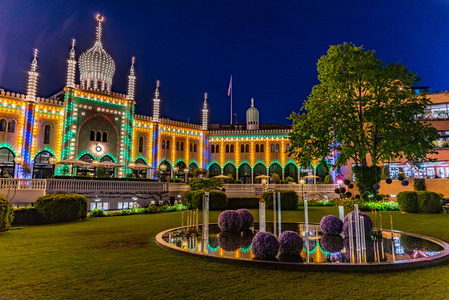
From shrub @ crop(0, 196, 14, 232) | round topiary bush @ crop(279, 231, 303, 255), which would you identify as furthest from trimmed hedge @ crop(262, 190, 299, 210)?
shrub @ crop(0, 196, 14, 232)

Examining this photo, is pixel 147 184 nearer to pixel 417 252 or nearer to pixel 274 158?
pixel 417 252

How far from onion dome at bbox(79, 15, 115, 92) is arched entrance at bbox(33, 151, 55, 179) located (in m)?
11.5

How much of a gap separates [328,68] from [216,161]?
3345cm

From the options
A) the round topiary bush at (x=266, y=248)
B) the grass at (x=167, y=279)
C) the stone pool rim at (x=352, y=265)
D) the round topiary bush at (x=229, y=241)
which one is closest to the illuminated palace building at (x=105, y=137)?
the round topiary bush at (x=229, y=241)

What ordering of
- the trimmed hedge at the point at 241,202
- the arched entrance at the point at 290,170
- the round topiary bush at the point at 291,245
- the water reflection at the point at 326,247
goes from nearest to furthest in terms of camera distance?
the water reflection at the point at 326,247, the round topiary bush at the point at 291,245, the trimmed hedge at the point at 241,202, the arched entrance at the point at 290,170

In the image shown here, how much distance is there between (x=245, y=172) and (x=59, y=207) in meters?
41.2

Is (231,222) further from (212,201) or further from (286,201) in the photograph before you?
(286,201)

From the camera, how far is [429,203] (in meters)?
19.7

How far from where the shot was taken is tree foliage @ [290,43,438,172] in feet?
70.8

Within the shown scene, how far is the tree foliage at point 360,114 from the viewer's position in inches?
850

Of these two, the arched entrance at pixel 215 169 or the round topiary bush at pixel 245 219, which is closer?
the round topiary bush at pixel 245 219

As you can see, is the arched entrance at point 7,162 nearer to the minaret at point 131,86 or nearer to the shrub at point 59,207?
the minaret at point 131,86

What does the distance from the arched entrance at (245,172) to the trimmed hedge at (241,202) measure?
98.3ft

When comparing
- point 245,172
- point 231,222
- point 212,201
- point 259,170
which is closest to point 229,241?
point 231,222
